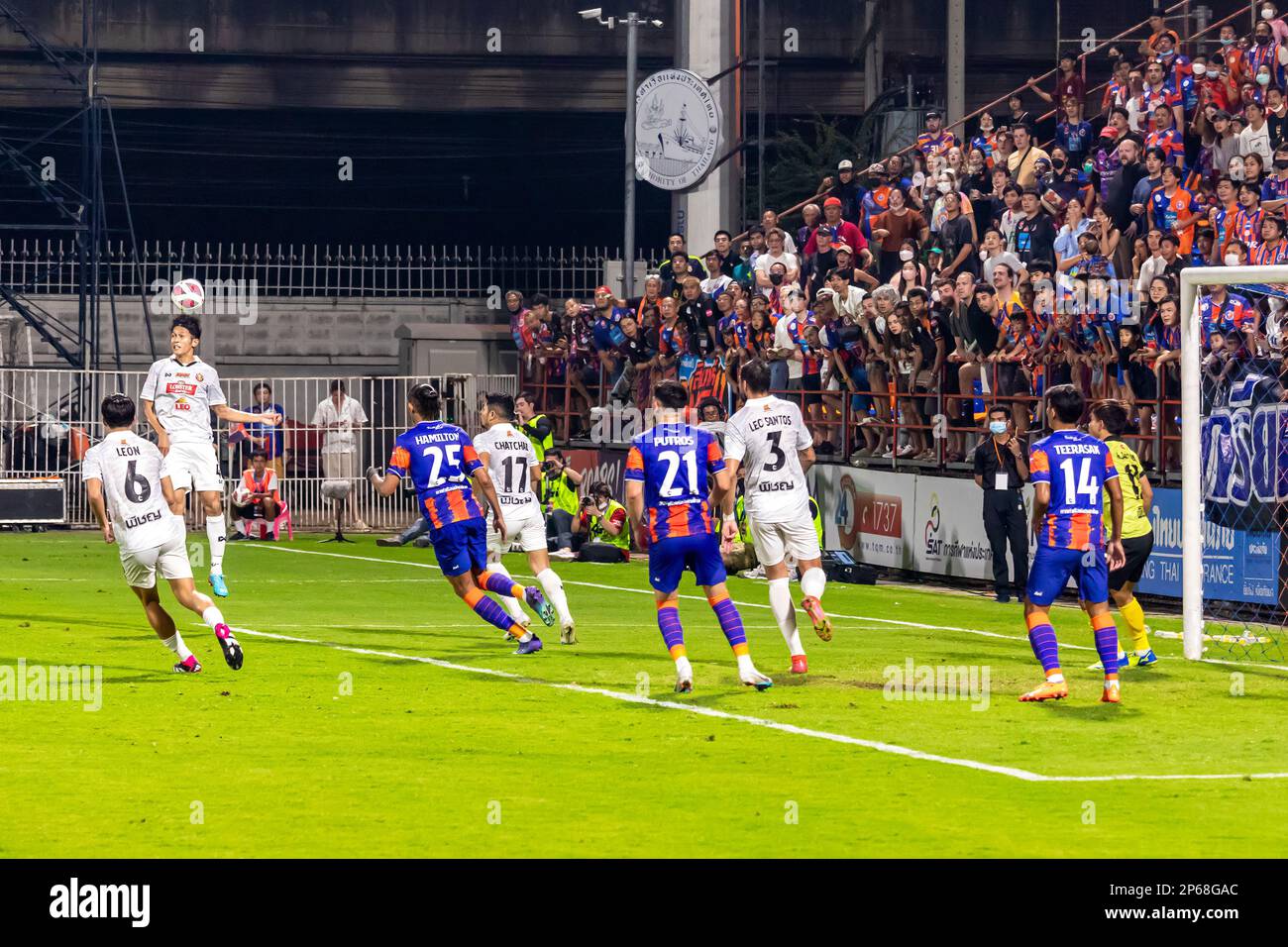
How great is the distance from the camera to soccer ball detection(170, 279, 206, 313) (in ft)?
116

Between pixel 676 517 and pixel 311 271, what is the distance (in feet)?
97.9

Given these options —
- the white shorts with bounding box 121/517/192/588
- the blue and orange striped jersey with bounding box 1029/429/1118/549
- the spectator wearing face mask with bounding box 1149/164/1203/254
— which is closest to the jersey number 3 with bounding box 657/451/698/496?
the blue and orange striped jersey with bounding box 1029/429/1118/549

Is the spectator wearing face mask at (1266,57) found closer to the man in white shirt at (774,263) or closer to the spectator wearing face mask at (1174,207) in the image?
the spectator wearing face mask at (1174,207)

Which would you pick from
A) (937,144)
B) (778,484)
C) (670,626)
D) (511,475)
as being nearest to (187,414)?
(511,475)

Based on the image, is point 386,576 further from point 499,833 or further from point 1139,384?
point 499,833

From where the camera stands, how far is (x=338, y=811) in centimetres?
968

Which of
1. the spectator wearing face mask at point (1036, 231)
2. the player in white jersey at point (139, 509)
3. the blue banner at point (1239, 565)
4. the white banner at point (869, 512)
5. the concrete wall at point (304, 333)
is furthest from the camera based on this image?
the concrete wall at point (304, 333)

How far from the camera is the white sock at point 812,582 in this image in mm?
15242

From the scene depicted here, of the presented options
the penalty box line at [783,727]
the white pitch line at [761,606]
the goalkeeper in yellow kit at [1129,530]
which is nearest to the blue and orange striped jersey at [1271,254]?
the goalkeeper in yellow kit at [1129,530]

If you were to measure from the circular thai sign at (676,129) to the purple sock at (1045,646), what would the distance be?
22.4m

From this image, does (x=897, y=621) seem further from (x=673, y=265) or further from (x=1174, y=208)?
(x=673, y=265)

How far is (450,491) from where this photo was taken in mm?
15539

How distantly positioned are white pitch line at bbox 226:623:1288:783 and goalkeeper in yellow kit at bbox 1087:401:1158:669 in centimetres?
410
